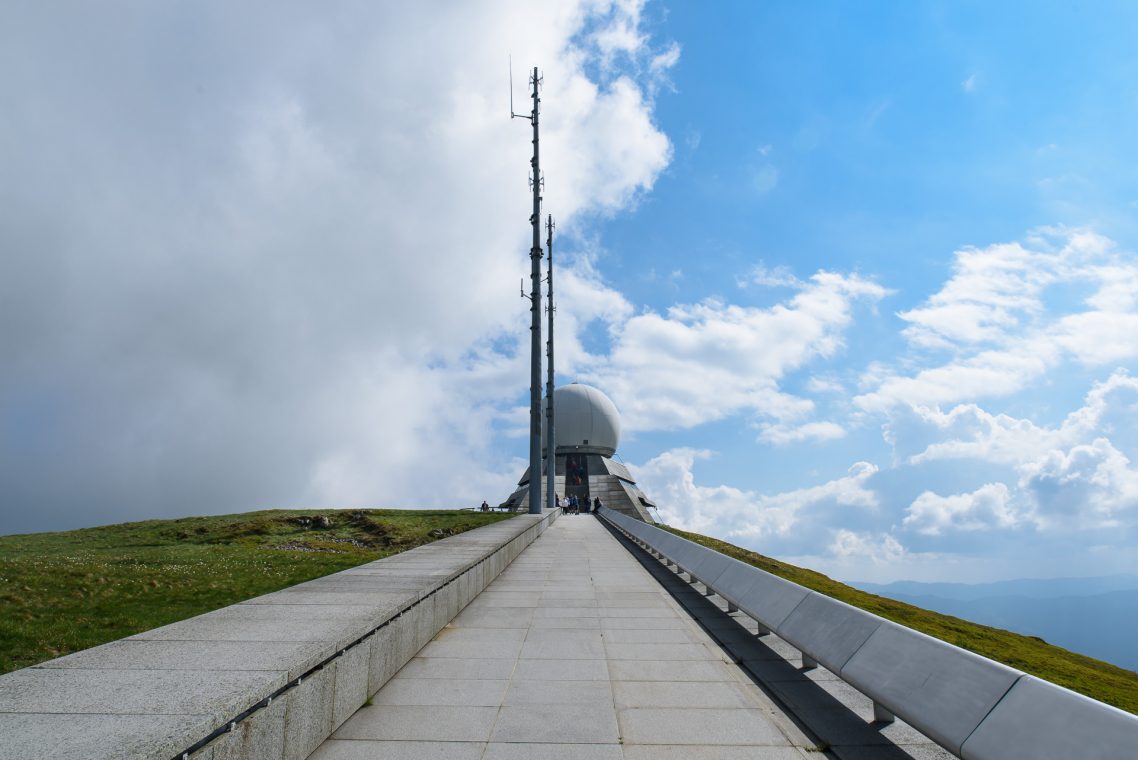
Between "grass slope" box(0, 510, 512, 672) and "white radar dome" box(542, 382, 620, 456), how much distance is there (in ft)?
155

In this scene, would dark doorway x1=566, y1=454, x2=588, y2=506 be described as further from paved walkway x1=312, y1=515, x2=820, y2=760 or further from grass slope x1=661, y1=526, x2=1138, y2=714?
paved walkway x1=312, y1=515, x2=820, y2=760

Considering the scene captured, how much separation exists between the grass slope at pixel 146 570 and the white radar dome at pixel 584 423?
47326mm

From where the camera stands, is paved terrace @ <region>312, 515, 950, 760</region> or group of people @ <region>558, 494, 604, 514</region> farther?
group of people @ <region>558, 494, 604, 514</region>

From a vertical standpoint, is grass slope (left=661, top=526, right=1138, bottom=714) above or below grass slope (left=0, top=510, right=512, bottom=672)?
below

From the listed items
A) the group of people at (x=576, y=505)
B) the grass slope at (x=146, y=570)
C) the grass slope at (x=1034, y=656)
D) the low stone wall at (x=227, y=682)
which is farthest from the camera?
the group of people at (x=576, y=505)

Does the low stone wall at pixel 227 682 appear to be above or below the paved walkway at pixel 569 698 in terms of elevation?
above

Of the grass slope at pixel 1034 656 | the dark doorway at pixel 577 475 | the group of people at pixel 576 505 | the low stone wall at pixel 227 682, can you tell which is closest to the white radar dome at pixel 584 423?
the dark doorway at pixel 577 475

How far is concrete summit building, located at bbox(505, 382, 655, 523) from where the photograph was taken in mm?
67906

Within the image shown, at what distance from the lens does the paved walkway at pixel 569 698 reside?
5094 millimetres

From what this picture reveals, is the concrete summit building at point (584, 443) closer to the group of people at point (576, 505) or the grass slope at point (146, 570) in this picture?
the group of people at point (576, 505)

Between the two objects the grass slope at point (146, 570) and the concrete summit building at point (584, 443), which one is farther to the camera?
the concrete summit building at point (584, 443)

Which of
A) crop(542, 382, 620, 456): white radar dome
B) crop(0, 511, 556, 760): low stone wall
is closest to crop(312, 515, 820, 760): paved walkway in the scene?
crop(0, 511, 556, 760): low stone wall

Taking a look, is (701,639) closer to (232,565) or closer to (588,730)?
(588,730)

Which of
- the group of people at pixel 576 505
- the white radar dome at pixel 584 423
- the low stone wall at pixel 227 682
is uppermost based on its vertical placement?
the white radar dome at pixel 584 423
